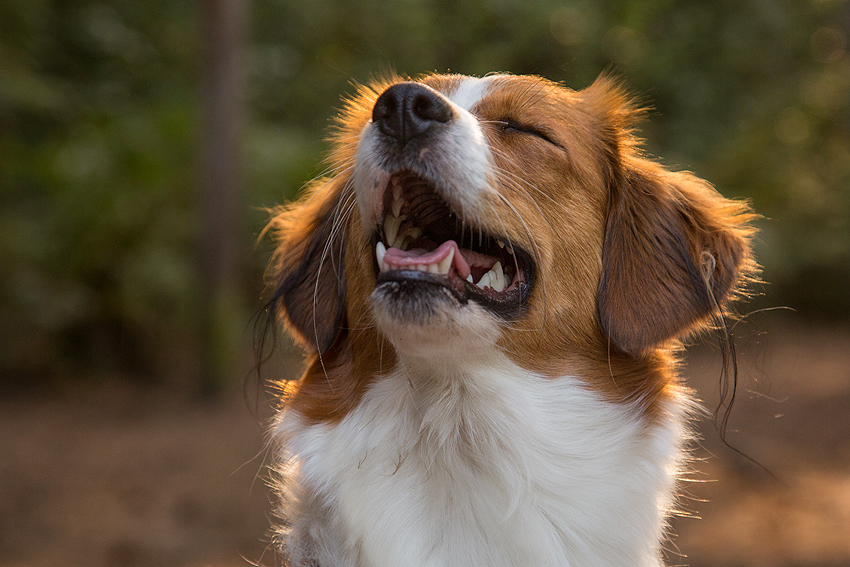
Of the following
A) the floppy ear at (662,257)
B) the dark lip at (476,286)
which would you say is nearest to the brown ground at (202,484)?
the floppy ear at (662,257)

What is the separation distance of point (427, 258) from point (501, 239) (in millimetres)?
264

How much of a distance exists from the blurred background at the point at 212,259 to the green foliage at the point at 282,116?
31 millimetres

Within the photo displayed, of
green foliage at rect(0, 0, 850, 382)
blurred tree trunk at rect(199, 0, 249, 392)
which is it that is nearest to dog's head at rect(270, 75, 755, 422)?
green foliage at rect(0, 0, 850, 382)

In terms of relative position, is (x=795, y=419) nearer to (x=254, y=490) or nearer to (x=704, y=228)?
(x=254, y=490)

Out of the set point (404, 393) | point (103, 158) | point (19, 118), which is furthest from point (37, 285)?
point (404, 393)

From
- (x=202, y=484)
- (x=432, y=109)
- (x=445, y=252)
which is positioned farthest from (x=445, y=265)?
(x=202, y=484)

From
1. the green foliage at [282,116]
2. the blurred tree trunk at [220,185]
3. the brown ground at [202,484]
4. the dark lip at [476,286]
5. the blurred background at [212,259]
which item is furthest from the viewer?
Answer: the green foliage at [282,116]

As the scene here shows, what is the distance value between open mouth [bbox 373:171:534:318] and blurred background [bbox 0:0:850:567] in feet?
3.48

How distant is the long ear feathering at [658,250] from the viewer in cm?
254

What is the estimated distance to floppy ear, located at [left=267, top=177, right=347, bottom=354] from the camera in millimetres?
2727

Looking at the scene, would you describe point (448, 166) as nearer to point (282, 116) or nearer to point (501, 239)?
point (501, 239)

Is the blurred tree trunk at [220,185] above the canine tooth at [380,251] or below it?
below

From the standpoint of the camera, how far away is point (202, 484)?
595 cm

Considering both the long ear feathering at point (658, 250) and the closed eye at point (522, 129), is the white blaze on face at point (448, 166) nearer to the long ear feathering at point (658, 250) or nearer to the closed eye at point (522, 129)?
the closed eye at point (522, 129)
